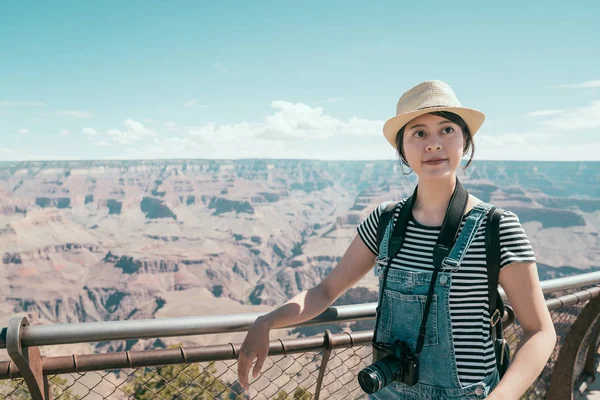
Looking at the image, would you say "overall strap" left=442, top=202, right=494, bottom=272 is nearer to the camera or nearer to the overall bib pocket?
the overall bib pocket

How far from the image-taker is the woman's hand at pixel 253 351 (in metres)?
1.78

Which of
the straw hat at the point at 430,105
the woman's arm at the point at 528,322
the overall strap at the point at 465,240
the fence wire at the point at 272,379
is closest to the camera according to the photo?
the woman's arm at the point at 528,322

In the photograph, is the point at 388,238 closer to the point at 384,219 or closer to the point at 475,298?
the point at 384,219

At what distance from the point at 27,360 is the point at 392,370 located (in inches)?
62.4

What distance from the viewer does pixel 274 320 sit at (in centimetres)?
185

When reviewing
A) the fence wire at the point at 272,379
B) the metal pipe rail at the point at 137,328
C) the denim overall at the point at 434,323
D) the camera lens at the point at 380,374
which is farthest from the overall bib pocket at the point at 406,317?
the metal pipe rail at the point at 137,328

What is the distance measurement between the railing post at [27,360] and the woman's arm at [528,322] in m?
1.95

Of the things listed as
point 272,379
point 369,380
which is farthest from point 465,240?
point 272,379

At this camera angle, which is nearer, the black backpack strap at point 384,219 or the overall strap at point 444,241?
the overall strap at point 444,241

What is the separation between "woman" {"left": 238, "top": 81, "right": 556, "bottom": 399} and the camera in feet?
4.84

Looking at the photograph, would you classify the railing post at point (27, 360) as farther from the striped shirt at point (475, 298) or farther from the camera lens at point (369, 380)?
the striped shirt at point (475, 298)

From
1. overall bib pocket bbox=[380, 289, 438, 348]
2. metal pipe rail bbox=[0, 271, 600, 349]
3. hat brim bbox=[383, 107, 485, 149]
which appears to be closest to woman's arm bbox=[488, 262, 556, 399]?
overall bib pocket bbox=[380, 289, 438, 348]

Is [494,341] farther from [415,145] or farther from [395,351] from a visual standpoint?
[415,145]

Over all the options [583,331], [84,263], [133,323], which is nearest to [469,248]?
[133,323]
